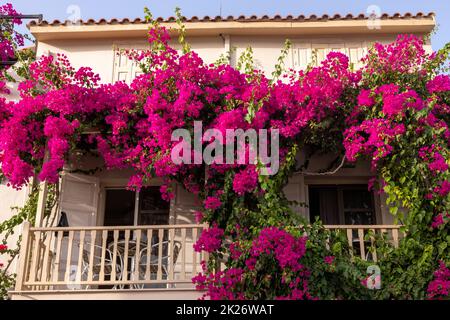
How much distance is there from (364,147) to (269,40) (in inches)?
130

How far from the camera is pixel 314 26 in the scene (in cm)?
1005

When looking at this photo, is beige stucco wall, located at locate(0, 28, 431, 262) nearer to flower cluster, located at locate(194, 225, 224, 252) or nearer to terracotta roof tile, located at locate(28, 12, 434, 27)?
terracotta roof tile, located at locate(28, 12, 434, 27)

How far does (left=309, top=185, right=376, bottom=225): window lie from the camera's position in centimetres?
915

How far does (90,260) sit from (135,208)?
6.08 ft

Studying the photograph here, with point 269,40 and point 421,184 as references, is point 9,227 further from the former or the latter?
point 421,184

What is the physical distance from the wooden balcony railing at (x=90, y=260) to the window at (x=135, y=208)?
763mm

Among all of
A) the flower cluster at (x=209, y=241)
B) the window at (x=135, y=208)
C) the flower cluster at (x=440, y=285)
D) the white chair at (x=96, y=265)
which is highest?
the window at (x=135, y=208)

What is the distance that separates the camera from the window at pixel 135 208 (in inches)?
361

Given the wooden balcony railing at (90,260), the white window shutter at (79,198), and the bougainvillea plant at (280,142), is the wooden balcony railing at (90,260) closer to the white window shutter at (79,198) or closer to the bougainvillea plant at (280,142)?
the white window shutter at (79,198)

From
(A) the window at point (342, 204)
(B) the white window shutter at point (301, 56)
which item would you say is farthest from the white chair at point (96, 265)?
(B) the white window shutter at point (301, 56)

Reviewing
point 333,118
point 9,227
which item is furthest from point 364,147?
point 9,227

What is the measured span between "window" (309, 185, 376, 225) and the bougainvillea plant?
2.04 ft
